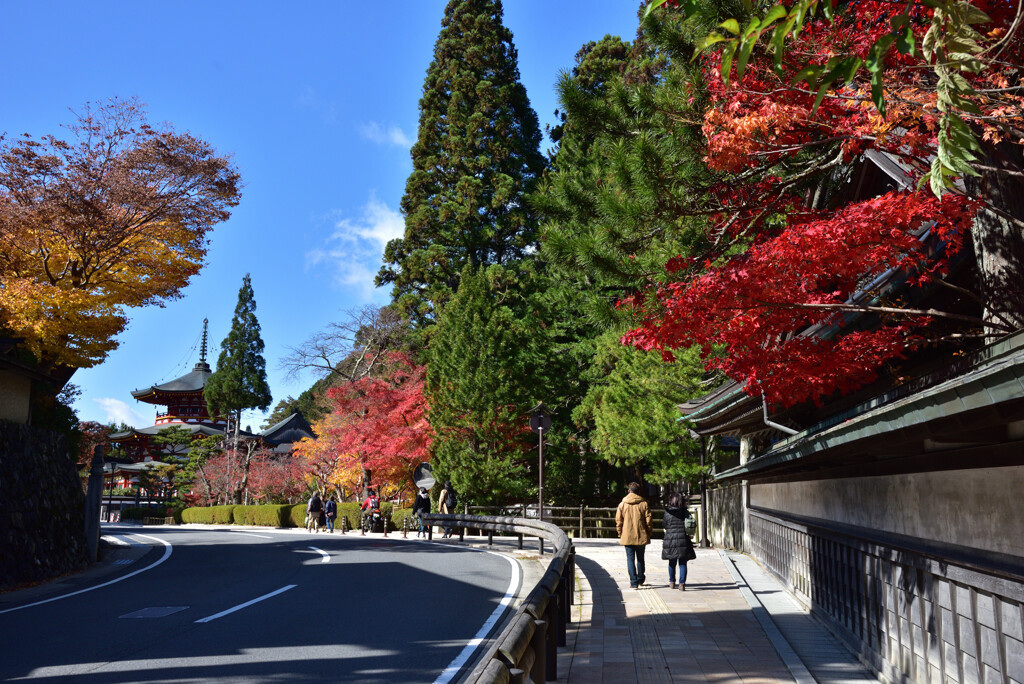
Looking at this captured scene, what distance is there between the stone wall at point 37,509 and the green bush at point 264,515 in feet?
73.4

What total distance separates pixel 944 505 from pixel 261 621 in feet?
23.6

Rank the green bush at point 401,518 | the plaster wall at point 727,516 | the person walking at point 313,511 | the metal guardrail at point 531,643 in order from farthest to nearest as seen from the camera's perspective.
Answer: the person walking at point 313,511
the green bush at point 401,518
the plaster wall at point 727,516
the metal guardrail at point 531,643

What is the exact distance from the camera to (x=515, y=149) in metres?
41.9

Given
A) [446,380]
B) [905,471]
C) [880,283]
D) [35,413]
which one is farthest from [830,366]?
[446,380]

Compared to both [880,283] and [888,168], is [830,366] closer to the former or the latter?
[880,283]

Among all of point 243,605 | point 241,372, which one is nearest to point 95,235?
point 243,605

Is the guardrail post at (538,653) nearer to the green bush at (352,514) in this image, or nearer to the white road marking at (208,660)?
the white road marking at (208,660)

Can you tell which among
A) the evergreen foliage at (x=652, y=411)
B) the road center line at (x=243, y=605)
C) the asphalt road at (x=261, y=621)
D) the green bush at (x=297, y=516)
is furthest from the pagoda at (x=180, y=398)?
the road center line at (x=243, y=605)

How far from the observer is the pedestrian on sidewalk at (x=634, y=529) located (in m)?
12.1

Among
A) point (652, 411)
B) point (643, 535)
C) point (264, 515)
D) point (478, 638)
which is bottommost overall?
point (264, 515)

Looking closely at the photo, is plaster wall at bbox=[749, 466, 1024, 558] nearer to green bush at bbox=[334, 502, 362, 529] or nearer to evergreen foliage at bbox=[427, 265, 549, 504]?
evergreen foliage at bbox=[427, 265, 549, 504]

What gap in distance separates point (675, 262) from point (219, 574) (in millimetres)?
10379

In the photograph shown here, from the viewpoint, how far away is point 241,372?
2630 inches

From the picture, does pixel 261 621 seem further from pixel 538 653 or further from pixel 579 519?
pixel 579 519
